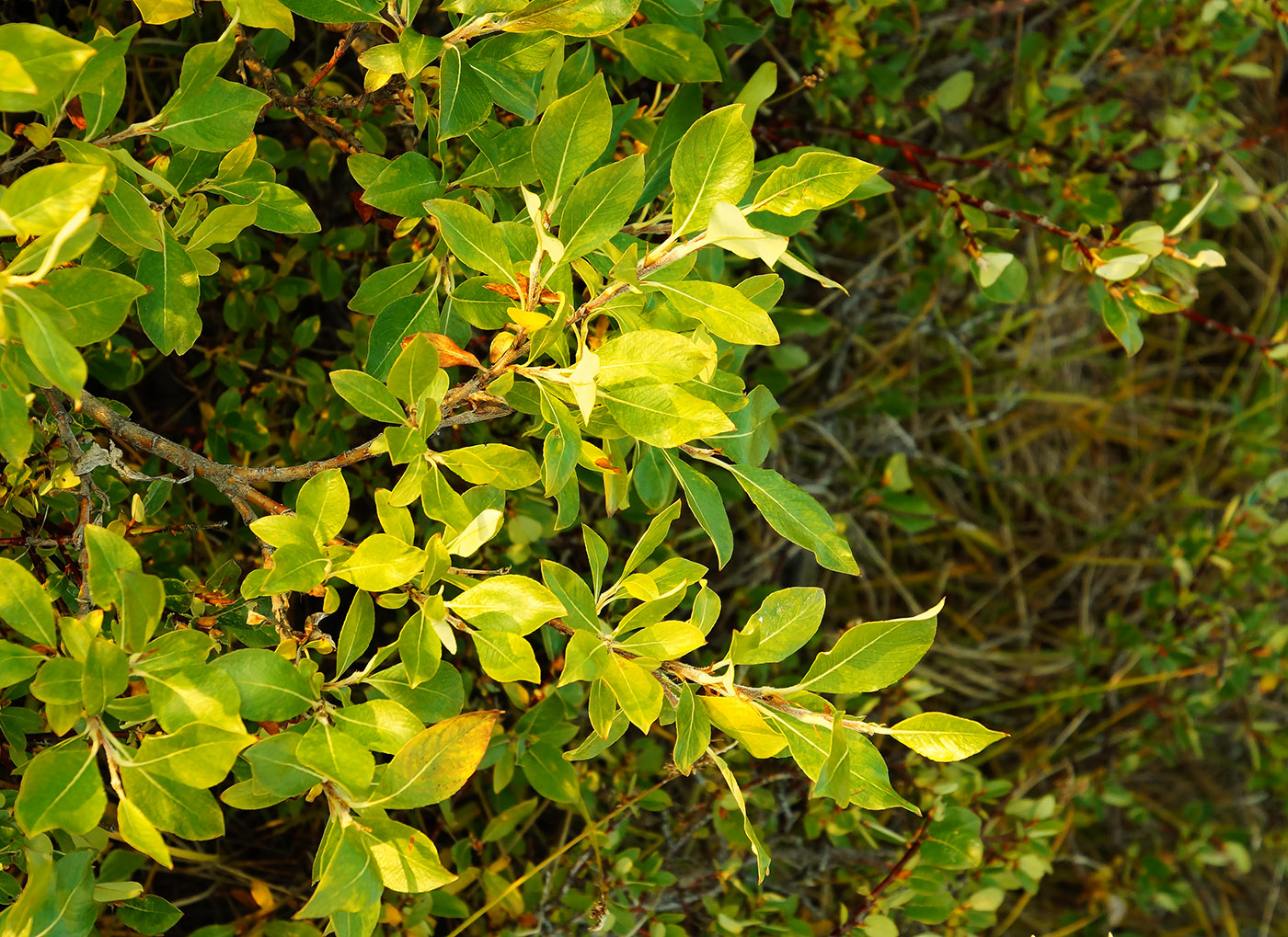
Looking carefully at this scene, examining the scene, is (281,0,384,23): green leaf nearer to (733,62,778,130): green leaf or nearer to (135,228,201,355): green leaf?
(135,228,201,355): green leaf

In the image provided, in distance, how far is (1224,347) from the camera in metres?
2.27

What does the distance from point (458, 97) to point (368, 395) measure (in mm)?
224

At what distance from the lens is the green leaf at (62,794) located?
558 millimetres

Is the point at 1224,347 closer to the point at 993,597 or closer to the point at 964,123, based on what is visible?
the point at 993,597

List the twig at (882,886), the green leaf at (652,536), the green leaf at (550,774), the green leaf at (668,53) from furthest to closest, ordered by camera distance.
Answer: the twig at (882,886) < the green leaf at (550,774) < the green leaf at (668,53) < the green leaf at (652,536)

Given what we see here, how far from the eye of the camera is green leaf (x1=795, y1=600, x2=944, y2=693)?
Result: 0.68m

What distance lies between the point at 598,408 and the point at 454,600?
0.53 ft

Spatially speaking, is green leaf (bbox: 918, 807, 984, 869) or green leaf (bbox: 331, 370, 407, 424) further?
green leaf (bbox: 918, 807, 984, 869)

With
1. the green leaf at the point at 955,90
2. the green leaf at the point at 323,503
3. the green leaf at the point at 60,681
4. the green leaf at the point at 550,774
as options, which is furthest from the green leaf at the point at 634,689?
the green leaf at the point at 955,90

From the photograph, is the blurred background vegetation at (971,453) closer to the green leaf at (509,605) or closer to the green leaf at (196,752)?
the green leaf at (509,605)

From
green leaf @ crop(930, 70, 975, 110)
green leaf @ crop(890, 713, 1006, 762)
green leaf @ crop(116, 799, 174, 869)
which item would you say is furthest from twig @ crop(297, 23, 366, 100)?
green leaf @ crop(930, 70, 975, 110)

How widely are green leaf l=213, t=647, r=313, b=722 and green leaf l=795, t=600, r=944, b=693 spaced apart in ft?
1.12

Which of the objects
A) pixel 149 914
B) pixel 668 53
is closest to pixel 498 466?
pixel 668 53

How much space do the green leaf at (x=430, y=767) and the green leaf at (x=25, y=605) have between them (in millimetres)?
231
